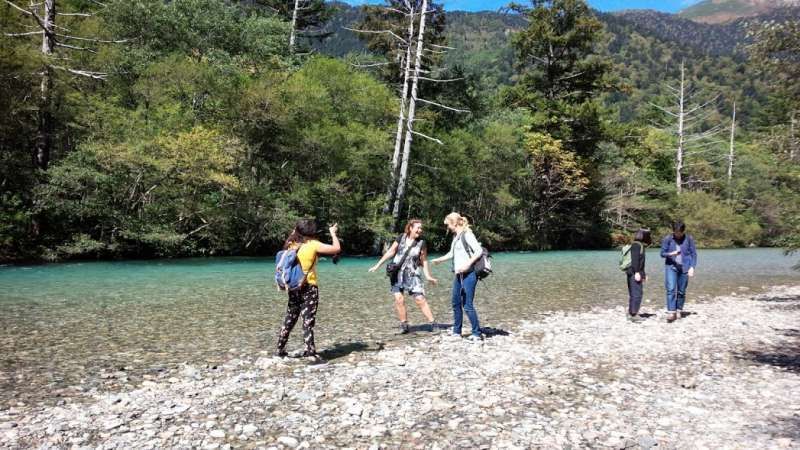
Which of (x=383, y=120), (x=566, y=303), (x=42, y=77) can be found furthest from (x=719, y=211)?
(x=42, y=77)

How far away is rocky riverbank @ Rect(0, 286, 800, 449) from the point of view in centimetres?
487

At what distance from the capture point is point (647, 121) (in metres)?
85.2

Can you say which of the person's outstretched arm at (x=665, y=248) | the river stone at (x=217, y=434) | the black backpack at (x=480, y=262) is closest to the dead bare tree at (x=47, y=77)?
the black backpack at (x=480, y=262)

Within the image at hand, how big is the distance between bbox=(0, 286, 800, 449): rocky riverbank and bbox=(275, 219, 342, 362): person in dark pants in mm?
505

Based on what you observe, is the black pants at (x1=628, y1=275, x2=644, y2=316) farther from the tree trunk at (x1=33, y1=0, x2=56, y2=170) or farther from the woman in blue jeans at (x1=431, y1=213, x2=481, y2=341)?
the tree trunk at (x1=33, y1=0, x2=56, y2=170)

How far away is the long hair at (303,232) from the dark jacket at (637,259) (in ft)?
26.2

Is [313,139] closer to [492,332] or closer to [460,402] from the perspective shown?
[492,332]

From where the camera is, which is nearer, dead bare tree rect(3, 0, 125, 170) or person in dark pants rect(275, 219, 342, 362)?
person in dark pants rect(275, 219, 342, 362)

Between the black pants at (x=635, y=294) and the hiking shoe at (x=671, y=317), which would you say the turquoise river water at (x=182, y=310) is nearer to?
the black pants at (x=635, y=294)

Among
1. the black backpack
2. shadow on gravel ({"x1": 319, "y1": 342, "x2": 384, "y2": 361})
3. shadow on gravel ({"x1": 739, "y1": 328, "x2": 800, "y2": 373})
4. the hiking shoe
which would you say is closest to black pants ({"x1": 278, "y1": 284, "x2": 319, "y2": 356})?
shadow on gravel ({"x1": 319, "y1": 342, "x2": 384, "y2": 361})

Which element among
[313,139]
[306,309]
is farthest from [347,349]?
[313,139]

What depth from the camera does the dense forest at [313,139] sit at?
23.6 m

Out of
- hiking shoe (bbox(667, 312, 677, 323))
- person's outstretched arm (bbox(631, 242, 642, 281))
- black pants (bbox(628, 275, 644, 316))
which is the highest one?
person's outstretched arm (bbox(631, 242, 642, 281))

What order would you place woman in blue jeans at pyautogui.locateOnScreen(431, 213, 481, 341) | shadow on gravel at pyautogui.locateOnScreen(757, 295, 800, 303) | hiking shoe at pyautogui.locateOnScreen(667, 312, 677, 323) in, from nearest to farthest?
woman in blue jeans at pyautogui.locateOnScreen(431, 213, 481, 341)
hiking shoe at pyautogui.locateOnScreen(667, 312, 677, 323)
shadow on gravel at pyautogui.locateOnScreen(757, 295, 800, 303)
